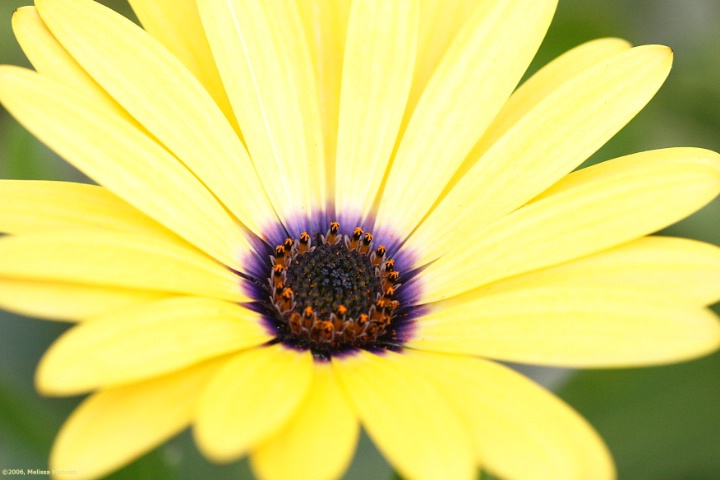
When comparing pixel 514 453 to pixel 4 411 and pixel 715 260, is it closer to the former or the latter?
pixel 715 260

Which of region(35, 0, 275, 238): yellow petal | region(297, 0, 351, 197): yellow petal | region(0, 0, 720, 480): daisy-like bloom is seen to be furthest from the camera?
region(297, 0, 351, 197): yellow petal

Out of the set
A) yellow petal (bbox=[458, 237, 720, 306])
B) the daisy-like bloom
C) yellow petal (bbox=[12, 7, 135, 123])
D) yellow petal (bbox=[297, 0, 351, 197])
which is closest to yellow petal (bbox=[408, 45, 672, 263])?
the daisy-like bloom

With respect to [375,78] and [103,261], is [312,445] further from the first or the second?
[375,78]

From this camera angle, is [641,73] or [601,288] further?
[641,73]

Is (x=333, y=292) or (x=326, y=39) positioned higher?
(x=326, y=39)

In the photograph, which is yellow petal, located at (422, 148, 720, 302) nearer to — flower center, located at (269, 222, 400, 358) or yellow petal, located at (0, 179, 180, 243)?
flower center, located at (269, 222, 400, 358)

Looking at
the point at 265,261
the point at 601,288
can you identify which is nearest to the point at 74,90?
Result: the point at 265,261

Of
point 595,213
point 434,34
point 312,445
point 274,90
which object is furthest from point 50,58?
point 595,213
